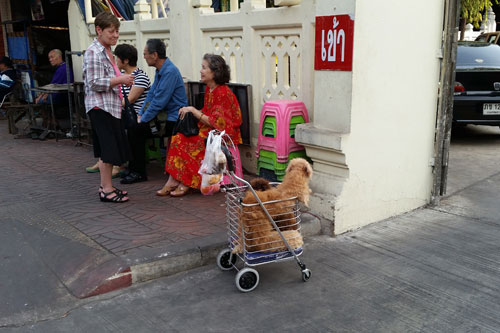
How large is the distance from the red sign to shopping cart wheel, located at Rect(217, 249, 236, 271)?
2.00 metres

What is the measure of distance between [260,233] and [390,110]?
2152 mm

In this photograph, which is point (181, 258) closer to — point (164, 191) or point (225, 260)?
point (225, 260)

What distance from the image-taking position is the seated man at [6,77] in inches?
417

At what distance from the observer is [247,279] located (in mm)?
3736

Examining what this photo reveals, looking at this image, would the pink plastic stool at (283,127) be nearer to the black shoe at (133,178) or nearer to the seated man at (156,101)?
the seated man at (156,101)

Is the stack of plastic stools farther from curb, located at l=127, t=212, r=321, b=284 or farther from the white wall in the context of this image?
curb, located at l=127, t=212, r=321, b=284

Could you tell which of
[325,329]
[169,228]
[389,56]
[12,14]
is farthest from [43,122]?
[325,329]

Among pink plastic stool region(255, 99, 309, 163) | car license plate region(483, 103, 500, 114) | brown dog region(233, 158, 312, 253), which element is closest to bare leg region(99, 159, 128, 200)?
pink plastic stool region(255, 99, 309, 163)

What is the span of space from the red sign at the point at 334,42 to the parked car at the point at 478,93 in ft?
16.0

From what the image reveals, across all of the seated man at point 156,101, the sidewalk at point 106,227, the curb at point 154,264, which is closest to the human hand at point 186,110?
the seated man at point 156,101

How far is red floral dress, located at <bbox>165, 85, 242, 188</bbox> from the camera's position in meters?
5.50

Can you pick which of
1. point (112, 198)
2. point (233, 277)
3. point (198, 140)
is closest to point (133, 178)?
point (112, 198)

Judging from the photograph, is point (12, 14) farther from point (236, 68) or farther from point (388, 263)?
point (388, 263)

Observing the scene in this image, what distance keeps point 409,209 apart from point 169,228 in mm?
2658
